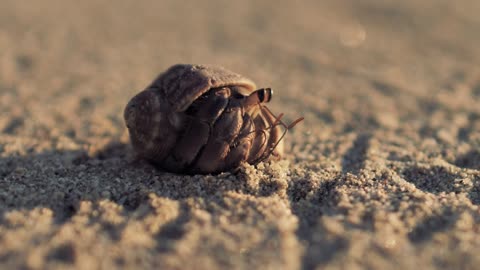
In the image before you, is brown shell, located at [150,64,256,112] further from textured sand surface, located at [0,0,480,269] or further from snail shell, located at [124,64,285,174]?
textured sand surface, located at [0,0,480,269]

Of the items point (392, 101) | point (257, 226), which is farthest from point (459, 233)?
point (392, 101)

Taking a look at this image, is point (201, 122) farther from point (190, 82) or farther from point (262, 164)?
point (262, 164)

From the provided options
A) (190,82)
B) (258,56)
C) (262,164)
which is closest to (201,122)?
(190,82)

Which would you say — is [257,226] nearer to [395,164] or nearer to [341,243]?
[341,243]

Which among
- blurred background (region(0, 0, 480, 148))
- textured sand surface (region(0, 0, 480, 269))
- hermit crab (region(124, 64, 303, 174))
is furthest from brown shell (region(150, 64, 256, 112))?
blurred background (region(0, 0, 480, 148))

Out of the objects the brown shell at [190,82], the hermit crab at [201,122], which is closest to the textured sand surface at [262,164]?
the hermit crab at [201,122]

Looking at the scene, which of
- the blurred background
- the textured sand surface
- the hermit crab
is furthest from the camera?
the blurred background

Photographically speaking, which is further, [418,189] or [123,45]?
[123,45]
